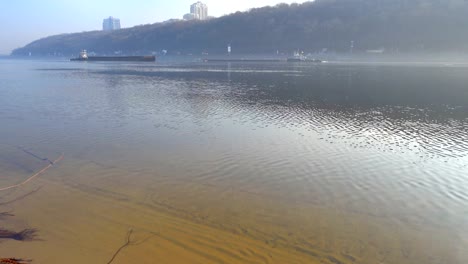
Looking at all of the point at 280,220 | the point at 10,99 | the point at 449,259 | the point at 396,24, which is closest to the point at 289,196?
the point at 280,220

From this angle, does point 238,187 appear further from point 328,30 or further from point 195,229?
point 328,30

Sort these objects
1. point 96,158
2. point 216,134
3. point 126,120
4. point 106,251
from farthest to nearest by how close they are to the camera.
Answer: point 126,120 → point 216,134 → point 96,158 → point 106,251

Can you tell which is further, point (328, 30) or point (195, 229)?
point (328, 30)

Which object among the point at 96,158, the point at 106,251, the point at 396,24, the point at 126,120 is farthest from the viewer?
the point at 396,24

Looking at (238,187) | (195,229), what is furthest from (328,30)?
(195,229)

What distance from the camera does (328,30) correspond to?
13688 cm

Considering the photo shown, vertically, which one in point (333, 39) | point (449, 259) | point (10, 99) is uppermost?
point (333, 39)

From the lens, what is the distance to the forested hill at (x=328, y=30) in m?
110

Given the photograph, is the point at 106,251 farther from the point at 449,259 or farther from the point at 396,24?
the point at 396,24

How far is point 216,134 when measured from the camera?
48.0ft

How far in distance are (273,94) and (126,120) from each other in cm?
1421

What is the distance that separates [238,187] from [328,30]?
140m

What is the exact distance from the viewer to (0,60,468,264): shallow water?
6203 mm

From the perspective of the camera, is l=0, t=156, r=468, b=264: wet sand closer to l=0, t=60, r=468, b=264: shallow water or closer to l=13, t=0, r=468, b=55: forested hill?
l=0, t=60, r=468, b=264: shallow water
